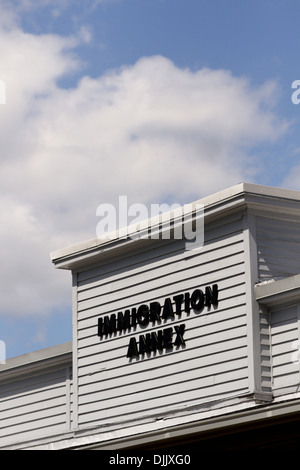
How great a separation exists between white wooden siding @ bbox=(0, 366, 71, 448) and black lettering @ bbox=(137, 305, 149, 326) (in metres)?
3.23

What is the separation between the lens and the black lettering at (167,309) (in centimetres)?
1869

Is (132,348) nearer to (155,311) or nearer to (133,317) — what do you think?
(133,317)

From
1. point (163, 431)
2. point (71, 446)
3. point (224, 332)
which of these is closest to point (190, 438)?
point (163, 431)

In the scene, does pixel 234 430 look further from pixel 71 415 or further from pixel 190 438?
pixel 71 415

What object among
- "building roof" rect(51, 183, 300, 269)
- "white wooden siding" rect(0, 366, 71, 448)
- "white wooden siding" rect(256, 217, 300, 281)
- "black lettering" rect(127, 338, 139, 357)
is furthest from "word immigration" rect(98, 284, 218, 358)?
"white wooden siding" rect(0, 366, 71, 448)

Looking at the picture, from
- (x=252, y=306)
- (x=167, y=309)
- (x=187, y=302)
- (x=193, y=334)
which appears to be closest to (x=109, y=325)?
(x=167, y=309)

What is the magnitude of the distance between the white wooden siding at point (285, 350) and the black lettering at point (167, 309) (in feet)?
7.82

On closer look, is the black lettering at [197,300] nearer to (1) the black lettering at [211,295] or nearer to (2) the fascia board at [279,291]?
(1) the black lettering at [211,295]

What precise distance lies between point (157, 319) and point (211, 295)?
1540mm

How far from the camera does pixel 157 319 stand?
18969 millimetres

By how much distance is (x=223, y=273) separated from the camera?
17.8m

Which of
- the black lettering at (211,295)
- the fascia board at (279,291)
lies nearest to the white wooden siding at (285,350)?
the fascia board at (279,291)
